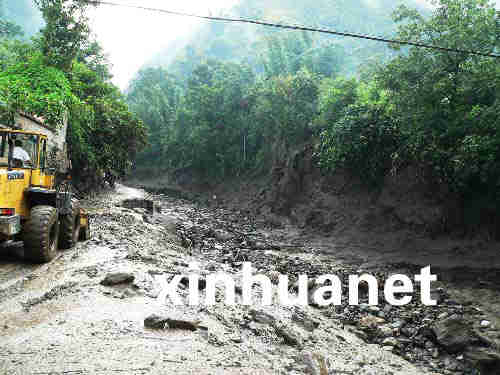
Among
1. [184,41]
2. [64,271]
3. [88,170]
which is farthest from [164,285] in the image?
[184,41]

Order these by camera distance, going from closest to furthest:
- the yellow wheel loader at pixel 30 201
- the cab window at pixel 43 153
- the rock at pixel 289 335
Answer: the rock at pixel 289 335 → the yellow wheel loader at pixel 30 201 → the cab window at pixel 43 153

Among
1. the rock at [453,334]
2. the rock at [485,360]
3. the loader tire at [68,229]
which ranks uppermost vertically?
the loader tire at [68,229]

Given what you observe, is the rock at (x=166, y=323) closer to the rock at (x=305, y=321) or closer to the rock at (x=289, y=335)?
the rock at (x=289, y=335)

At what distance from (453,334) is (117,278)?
19.9 feet

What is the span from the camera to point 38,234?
7.26 m

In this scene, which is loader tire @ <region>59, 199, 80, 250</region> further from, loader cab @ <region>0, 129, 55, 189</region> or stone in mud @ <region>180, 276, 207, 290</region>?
stone in mud @ <region>180, 276, 207, 290</region>

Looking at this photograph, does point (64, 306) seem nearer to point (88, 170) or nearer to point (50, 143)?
point (50, 143)

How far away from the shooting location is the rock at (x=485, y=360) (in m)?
6.02

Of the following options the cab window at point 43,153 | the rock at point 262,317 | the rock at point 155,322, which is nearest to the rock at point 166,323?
the rock at point 155,322

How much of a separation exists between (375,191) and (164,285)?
1282 cm

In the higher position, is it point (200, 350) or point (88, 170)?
point (88, 170)

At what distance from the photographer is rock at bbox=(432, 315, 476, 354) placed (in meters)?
6.60

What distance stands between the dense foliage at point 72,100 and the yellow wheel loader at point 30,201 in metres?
5.88

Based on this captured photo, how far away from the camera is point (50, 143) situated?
1683 centimetres
